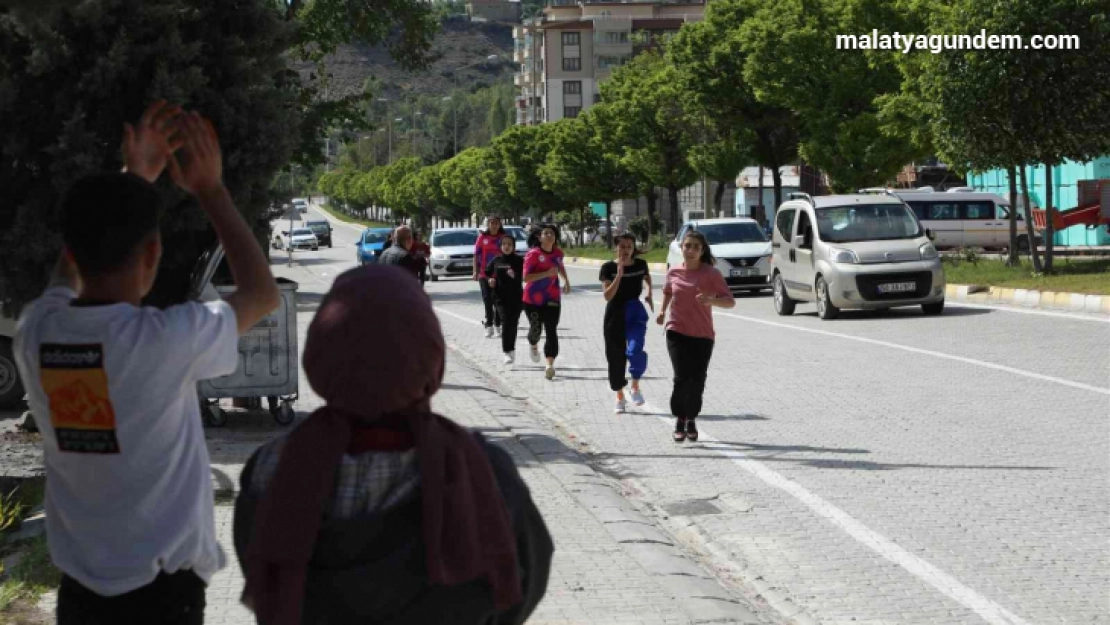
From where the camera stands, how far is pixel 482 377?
58.1ft

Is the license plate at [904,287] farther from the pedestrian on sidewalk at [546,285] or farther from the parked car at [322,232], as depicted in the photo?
the parked car at [322,232]

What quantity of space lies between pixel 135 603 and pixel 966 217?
173 ft

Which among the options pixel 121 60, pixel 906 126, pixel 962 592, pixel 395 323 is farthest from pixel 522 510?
pixel 906 126

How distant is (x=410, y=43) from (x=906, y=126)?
12109mm

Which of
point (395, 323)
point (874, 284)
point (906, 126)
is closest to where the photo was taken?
point (395, 323)

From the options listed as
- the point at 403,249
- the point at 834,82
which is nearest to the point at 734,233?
the point at 834,82

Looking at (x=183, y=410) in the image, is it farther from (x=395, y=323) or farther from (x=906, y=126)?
(x=906, y=126)

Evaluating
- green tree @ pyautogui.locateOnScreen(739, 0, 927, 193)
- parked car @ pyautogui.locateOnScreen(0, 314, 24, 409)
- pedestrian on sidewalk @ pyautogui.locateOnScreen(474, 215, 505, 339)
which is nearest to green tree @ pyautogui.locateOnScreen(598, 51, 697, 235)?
green tree @ pyautogui.locateOnScreen(739, 0, 927, 193)

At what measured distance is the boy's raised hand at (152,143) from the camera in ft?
11.0

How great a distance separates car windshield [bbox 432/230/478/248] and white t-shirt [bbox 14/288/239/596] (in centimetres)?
4310

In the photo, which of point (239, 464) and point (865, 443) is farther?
point (865, 443)

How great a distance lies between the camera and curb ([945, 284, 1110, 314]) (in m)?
24.0

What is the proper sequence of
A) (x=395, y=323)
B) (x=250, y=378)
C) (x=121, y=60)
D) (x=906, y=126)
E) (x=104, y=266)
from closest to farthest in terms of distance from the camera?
(x=395, y=323), (x=104, y=266), (x=121, y=60), (x=250, y=378), (x=906, y=126)

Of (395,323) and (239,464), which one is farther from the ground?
(395,323)
